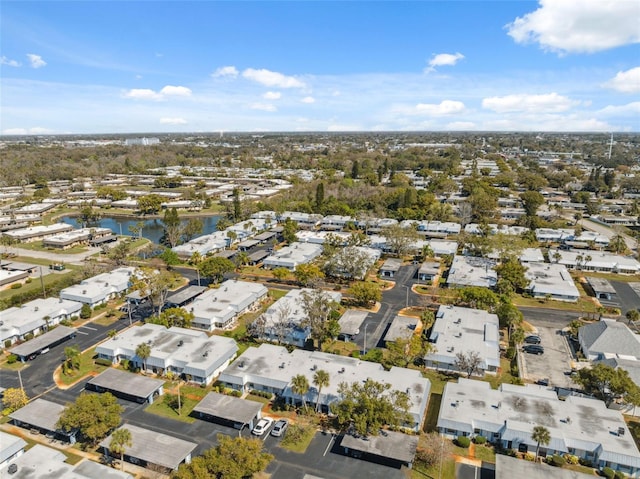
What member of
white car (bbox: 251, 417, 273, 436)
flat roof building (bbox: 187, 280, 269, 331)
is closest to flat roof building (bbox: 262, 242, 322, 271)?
flat roof building (bbox: 187, 280, 269, 331)

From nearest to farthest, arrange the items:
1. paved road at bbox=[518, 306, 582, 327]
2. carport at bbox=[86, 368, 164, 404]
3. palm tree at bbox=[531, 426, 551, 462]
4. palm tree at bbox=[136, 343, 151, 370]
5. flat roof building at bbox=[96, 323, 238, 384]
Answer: palm tree at bbox=[531, 426, 551, 462], carport at bbox=[86, 368, 164, 404], palm tree at bbox=[136, 343, 151, 370], flat roof building at bbox=[96, 323, 238, 384], paved road at bbox=[518, 306, 582, 327]

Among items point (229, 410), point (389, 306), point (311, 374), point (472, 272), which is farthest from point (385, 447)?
point (472, 272)

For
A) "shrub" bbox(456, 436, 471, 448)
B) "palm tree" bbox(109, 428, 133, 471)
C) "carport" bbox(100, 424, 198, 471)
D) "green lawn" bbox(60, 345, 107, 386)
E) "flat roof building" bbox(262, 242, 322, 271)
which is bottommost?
"shrub" bbox(456, 436, 471, 448)

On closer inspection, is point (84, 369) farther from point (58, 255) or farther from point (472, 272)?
point (472, 272)

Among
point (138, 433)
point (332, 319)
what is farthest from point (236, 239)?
point (138, 433)

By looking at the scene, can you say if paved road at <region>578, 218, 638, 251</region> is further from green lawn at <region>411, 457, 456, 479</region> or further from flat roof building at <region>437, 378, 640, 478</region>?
green lawn at <region>411, 457, 456, 479</region>

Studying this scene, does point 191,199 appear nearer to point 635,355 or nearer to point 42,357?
point 42,357
